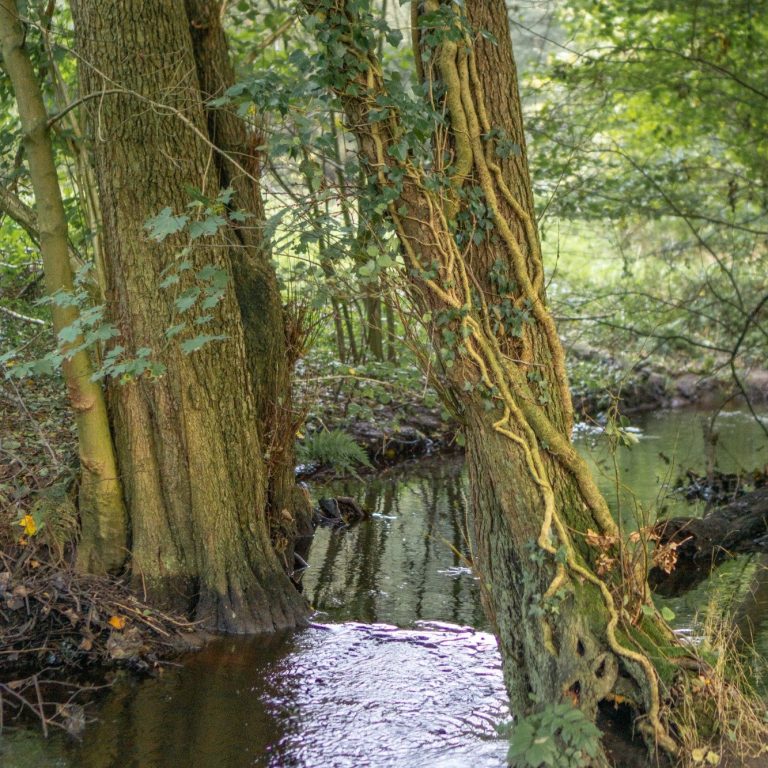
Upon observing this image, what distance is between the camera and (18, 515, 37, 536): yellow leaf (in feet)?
18.1

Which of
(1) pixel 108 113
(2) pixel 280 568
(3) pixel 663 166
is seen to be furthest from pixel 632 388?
(1) pixel 108 113

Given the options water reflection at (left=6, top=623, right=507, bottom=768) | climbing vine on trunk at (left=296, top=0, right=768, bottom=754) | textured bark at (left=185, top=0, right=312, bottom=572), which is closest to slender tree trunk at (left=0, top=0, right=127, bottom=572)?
water reflection at (left=6, top=623, right=507, bottom=768)

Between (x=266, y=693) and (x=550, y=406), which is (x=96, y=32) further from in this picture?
(x=266, y=693)

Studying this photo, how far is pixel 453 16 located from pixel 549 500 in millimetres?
2253

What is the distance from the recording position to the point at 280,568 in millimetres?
6258

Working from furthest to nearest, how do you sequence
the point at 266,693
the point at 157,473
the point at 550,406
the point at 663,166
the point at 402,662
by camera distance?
the point at 663,166 < the point at 157,473 < the point at 402,662 < the point at 266,693 < the point at 550,406

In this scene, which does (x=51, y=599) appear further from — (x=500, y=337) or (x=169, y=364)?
(x=500, y=337)

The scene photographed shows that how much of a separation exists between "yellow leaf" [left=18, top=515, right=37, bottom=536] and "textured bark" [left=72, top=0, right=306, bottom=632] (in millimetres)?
642

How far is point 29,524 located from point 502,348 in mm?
3230

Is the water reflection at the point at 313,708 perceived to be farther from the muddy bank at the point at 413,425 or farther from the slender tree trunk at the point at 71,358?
the muddy bank at the point at 413,425

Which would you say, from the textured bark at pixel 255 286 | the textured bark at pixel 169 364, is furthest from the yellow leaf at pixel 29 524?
the textured bark at pixel 255 286

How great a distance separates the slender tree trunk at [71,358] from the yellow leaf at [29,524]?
0.41 meters

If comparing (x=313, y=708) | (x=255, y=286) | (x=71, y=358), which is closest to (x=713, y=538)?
(x=313, y=708)

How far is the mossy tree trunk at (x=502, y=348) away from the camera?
13.1 feet
